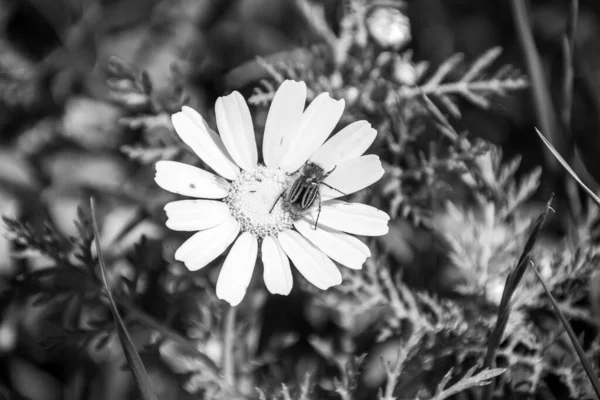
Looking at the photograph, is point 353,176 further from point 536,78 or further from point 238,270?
point 536,78

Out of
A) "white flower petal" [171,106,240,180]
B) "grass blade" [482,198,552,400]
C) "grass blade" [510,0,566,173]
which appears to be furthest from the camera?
"grass blade" [510,0,566,173]

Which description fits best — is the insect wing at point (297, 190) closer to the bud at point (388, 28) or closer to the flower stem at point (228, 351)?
the flower stem at point (228, 351)

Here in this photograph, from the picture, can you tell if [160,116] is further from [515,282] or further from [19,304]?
[515,282]

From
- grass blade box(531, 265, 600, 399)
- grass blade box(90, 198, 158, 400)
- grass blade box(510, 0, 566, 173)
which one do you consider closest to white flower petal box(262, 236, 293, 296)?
grass blade box(90, 198, 158, 400)

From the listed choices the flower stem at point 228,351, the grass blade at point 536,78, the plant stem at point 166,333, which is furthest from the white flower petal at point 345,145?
the grass blade at point 536,78

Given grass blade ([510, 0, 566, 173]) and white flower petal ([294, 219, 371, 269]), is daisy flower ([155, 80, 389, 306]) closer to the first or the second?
white flower petal ([294, 219, 371, 269])

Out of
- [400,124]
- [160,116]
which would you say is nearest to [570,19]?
[400,124]
